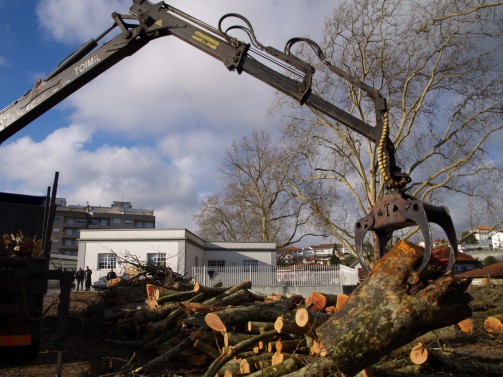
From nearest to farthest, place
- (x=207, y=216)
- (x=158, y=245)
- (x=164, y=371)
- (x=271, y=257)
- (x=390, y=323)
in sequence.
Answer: (x=390, y=323)
(x=164, y=371)
(x=158, y=245)
(x=271, y=257)
(x=207, y=216)

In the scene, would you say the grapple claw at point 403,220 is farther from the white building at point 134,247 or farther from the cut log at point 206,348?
the white building at point 134,247

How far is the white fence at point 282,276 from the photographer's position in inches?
997

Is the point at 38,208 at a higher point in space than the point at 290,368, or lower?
higher

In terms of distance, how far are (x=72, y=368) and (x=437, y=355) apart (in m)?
5.01

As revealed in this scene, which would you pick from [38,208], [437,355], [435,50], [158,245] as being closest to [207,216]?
[158,245]

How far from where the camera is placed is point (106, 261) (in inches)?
1203

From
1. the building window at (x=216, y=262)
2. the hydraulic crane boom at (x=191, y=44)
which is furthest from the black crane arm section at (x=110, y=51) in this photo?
the building window at (x=216, y=262)

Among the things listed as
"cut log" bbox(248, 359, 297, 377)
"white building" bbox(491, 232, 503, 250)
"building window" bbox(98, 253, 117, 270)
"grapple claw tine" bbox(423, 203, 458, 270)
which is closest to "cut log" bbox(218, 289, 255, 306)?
"cut log" bbox(248, 359, 297, 377)

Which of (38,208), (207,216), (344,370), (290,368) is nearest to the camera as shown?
(344,370)

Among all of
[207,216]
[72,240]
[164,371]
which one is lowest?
[164,371]

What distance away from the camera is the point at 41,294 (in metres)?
6.54

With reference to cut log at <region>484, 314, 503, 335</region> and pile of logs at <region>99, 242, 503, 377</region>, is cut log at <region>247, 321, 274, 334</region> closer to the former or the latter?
pile of logs at <region>99, 242, 503, 377</region>

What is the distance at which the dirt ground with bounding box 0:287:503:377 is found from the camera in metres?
6.43

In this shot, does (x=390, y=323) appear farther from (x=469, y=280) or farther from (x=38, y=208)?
(x=38, y=208)
